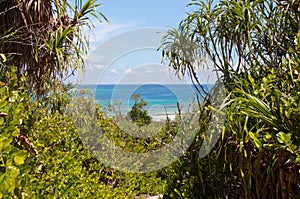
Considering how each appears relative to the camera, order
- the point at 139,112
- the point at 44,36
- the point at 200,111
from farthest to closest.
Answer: the point at 139,112
the point at 44,36
the point at 200,111

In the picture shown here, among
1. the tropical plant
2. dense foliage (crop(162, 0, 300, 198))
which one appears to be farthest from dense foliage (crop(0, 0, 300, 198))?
the tropical plant

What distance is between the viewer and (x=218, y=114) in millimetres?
2037

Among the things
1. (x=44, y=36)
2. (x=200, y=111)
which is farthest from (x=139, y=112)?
(x=200, y=111)

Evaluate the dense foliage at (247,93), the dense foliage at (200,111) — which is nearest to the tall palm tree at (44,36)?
the dense foliage at (200,111)

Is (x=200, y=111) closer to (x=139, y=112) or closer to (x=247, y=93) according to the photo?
(x=247, y=93)

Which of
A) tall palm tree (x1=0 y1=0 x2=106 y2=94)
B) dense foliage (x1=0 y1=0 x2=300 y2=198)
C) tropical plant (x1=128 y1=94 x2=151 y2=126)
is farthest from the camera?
tropical plant (x1=128 y1=94 x2=151 y2=126)

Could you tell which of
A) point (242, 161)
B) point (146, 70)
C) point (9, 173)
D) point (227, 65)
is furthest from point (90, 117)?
point (9, 173)

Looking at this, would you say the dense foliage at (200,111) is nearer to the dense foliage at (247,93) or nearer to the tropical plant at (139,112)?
the dense foliage at (247,93)

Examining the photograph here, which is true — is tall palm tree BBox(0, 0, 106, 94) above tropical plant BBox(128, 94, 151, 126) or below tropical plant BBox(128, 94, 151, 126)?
above

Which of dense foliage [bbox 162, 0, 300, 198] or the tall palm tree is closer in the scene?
dense foliage [bbox 162, 0, 300, 198]

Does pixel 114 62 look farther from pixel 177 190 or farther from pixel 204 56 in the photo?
pixel 177 190

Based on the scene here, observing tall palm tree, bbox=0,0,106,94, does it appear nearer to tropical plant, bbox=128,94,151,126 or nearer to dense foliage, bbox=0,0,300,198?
dense foliage, bbox=0,0,300,198

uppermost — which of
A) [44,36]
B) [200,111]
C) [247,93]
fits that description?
[44,36]

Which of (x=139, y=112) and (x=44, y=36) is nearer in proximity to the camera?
(x=44, y=36)
